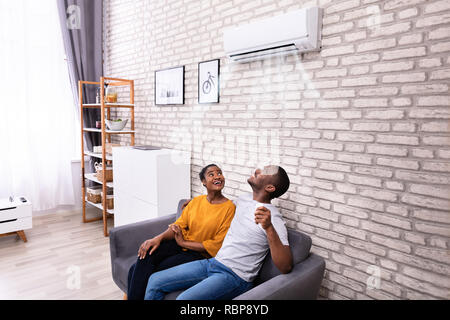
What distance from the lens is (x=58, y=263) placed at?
114 inches

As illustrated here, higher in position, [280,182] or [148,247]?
[280,182]

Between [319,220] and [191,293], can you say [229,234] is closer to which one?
[191,293]

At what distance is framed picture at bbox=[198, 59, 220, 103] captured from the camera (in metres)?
2.68

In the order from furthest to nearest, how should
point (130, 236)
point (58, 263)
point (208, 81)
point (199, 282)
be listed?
point (58, 263), point (208, 81), point (130, 236), point (199, 282)

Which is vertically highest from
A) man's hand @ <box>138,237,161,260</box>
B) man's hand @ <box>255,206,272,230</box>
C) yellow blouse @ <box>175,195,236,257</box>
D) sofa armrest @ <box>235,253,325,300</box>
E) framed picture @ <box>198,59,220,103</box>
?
framed picture @ <box>198,59,220,103</box>

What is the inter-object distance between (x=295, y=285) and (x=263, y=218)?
0.39m

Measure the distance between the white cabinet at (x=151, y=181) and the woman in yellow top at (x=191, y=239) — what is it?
71 centimetres

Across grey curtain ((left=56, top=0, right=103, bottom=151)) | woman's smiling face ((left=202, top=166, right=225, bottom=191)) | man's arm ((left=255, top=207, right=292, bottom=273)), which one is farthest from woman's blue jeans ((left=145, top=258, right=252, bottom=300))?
grey curtain ((left=56, top=0, right=103, bottom=151))

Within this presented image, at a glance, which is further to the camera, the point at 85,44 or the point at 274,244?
the point at 85,44

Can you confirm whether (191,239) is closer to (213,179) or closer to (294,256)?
(213,179)

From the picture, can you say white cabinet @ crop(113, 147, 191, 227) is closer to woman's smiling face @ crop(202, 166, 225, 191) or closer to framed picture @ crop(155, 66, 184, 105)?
framed picture @ crop(155, 66, 184, 105)

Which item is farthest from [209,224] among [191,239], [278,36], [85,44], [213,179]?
[85,44]

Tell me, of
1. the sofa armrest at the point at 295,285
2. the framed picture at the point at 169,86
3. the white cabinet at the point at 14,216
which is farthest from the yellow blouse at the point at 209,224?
the white cabinet at the point at 14,216

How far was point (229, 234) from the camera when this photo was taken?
191cm
